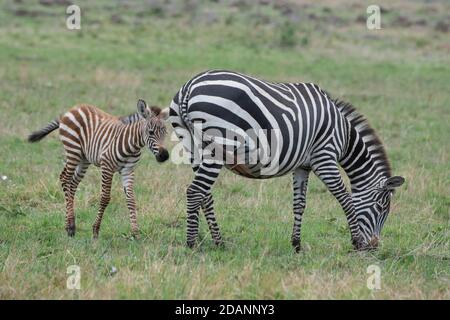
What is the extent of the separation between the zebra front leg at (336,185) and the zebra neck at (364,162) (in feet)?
1.24

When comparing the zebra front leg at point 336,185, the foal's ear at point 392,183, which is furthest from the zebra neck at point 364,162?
the zebra front leg at point 336,185

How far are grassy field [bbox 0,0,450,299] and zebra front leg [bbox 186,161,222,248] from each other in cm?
37

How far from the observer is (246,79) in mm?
7406

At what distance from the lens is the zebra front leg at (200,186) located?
23.5ft

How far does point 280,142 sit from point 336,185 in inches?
32.3

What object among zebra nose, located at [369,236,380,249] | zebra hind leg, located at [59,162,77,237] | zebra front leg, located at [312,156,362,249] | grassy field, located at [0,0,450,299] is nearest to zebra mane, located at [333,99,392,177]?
zebra front leg, located at [312,156,362,249]

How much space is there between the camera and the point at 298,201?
7891mm

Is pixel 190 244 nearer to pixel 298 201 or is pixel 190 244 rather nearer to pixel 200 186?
pixel 200 186

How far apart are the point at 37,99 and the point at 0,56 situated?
22.1 ft

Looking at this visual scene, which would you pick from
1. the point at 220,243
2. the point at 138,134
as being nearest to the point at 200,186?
the point at 220,243

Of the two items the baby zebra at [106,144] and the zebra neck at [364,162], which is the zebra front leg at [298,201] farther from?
the baby zebra at [106,144]

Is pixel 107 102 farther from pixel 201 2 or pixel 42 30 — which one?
pixel 201 2

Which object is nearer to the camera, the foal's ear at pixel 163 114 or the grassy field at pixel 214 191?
the grassy field at pixel 214 191
